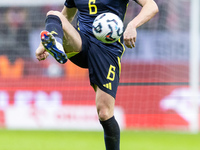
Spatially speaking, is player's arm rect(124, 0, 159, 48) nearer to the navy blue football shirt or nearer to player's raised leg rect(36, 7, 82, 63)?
the navy blue football shirt

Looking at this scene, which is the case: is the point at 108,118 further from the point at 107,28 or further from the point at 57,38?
the point at 57,38

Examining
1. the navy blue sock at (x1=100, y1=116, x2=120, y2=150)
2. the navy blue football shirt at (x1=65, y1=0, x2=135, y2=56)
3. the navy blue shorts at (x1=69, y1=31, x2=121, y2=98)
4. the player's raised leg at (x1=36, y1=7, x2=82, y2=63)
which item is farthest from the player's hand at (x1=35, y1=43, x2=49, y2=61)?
the navy blue sock at (x1=100, y1=116, x2=120, y2=150)

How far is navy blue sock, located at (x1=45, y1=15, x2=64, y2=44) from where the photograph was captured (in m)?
3.50

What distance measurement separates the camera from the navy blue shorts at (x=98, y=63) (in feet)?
13.6

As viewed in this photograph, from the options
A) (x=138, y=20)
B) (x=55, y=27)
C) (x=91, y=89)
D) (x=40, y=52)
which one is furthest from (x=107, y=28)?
(x=91, y=89)

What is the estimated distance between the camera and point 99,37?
387cm

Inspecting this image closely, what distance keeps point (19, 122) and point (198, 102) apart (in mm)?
3707

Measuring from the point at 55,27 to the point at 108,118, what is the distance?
3.44 feet

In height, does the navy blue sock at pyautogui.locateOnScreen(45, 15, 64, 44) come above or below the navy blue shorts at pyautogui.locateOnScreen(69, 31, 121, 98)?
above

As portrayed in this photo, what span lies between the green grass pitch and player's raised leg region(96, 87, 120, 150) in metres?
2.44

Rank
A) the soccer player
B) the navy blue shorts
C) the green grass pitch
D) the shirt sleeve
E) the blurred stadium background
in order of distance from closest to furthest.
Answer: the soccer player → the navy blue shorts → the shirt sleeve → the green grass pitch → the blurred stadium background

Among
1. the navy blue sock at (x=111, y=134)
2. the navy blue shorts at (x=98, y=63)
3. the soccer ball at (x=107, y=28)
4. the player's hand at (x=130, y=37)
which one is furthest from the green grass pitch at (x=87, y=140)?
the player's hand at (x=130, y=37)

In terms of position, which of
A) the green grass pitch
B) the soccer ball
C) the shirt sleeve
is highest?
the shirt sleeve

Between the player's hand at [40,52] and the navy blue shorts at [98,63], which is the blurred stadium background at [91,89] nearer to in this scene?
the navy blue shorts at [98,63]
